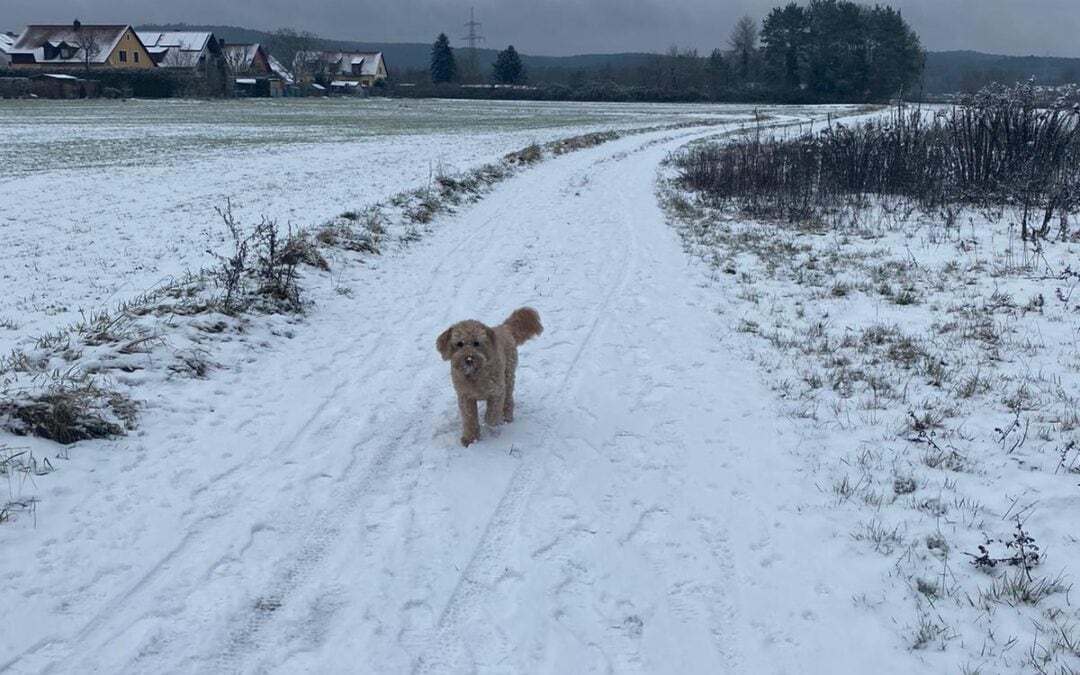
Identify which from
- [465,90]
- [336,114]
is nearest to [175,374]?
[336,114]

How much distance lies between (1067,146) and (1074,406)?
465 inches

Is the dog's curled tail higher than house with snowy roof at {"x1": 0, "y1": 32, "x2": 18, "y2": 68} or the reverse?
the reverse

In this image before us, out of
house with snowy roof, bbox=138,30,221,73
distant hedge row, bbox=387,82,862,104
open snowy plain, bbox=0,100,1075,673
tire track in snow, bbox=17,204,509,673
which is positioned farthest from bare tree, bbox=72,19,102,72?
tire track in snow, bbox=17,204,509,673

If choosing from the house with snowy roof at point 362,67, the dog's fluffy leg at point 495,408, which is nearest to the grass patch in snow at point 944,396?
the dog's fluffy leg at point 495,408

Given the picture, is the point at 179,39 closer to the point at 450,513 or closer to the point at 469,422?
the point at 469,422

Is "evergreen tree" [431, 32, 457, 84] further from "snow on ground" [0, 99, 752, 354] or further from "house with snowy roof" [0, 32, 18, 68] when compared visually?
"snow on ground" [0, 99, 752, 354]

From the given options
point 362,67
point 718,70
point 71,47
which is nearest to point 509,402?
point 718,70

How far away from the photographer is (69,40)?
335ft

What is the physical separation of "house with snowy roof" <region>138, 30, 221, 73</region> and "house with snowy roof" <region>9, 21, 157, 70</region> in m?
6.57

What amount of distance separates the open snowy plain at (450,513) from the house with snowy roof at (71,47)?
111373 millimetres

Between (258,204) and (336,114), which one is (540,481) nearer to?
(258,204)

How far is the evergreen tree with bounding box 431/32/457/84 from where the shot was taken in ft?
393

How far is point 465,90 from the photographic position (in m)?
104

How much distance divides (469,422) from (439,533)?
4.77 feet
